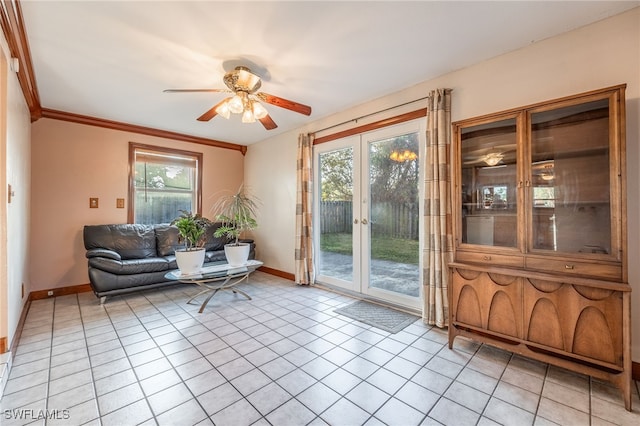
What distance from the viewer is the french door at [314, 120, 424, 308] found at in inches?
125

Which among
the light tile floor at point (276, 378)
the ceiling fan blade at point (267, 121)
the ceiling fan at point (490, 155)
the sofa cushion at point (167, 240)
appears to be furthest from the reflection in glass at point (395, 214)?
the sofa cushion at point (167, 240)

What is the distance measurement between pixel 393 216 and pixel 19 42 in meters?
3.72

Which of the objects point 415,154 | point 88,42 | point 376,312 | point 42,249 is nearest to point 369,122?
point 415,154

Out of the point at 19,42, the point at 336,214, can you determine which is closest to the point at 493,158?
the point at 336,214

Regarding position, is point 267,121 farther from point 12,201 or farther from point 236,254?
point 12,201

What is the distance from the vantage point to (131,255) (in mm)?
3984

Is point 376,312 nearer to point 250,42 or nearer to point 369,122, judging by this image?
point 369,122

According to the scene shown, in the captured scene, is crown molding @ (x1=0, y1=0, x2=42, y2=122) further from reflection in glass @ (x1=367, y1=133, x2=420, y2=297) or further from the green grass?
the green grass

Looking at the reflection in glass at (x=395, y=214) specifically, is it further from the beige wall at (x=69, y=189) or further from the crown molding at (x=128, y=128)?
the beige wall at (x=69, y=189)

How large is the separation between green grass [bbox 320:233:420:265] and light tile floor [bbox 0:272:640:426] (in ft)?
2.37

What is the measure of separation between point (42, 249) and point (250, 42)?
3969 mm

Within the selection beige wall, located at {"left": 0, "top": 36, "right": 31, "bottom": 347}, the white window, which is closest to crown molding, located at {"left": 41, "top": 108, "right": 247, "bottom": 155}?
the white window

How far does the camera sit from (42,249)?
369cm

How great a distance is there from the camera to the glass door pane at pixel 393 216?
10.3ft
